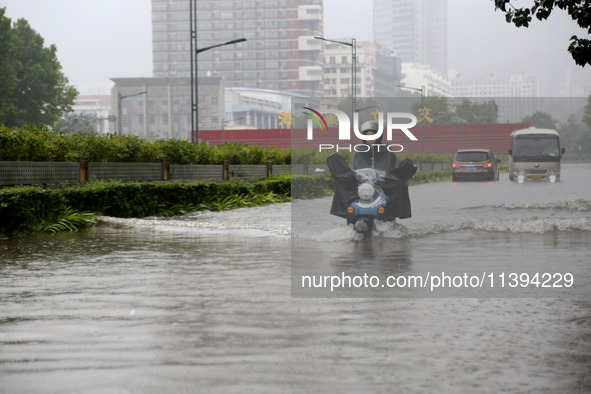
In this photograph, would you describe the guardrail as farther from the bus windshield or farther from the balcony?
the balcony

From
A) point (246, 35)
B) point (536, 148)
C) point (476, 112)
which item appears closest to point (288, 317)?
point (476, 112)

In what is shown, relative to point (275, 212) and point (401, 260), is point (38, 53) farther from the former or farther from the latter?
point (401, 260)

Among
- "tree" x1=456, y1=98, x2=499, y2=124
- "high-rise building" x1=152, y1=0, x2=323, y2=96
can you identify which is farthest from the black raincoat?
"high-rise building" x1=152, y1=0, x2=323, y2=96

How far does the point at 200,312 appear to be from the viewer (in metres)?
6.89

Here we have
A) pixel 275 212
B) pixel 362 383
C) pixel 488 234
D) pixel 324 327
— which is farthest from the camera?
pixel 275 212

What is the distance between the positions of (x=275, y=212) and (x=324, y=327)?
1541cm

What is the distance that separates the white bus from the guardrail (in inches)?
104

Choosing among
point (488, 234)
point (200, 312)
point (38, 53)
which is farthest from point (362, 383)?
point (38, 53)

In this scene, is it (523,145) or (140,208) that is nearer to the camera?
(523,145)

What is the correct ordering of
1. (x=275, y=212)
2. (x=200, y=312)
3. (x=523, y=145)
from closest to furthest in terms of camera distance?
(x=200, y=312)
(x=523, y=145)
(x=275, y=212)

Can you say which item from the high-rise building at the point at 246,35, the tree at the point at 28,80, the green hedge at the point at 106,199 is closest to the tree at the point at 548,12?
the green hedge at the point at 106,199

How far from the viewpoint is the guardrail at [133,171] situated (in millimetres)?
16578

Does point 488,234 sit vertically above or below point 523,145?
below

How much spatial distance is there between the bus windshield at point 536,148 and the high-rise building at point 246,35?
17497 centimetres
